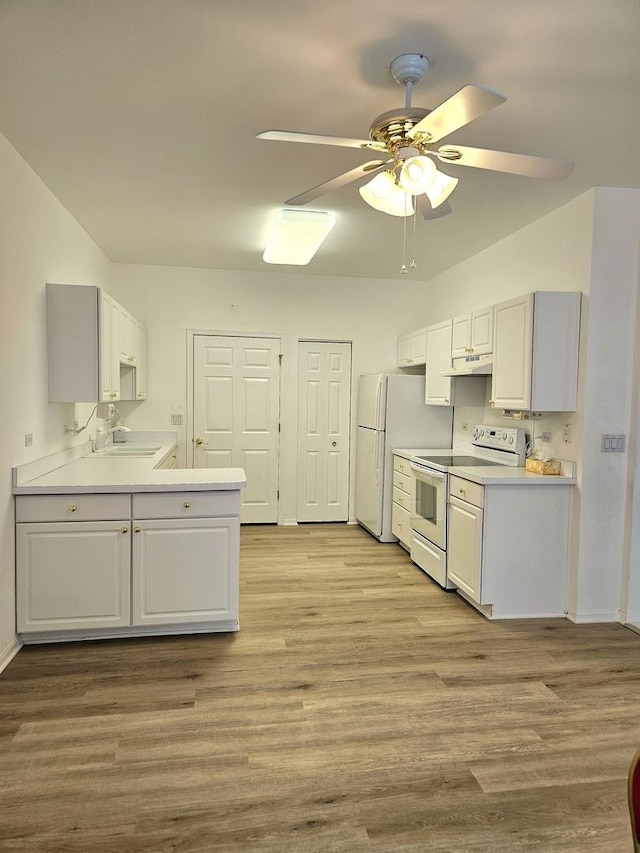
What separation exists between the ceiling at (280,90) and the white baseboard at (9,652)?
8.27 ft

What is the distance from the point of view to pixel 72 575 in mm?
2980

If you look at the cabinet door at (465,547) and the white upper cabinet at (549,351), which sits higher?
the white upper cabinet at (549,351)

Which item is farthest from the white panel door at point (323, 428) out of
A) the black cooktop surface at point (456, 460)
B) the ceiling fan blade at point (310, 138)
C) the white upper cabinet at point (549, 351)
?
the ceiling fan blade at point (310, 138)

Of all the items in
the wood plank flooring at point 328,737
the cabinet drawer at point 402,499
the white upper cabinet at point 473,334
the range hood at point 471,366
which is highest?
the white upper cabinet at point 473,334

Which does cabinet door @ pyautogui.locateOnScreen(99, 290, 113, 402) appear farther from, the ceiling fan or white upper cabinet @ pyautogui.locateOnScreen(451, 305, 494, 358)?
white upper cabinet @ pyautogui.locateOnScreen(451, 305, 494, 358)

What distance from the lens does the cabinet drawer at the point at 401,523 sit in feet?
15.7

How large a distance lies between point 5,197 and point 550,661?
3.62m

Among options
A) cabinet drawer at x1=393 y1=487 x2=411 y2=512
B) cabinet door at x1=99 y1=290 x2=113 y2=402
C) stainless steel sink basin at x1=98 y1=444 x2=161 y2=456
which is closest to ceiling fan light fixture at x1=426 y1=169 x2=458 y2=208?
cabinet door at x1=99 y1=290 x2=113 y2=402

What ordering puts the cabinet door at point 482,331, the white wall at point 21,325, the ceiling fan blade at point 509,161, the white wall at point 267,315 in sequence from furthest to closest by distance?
the white wall at point 267,315 < the cabinet door at point 482,331 < the white wall at point 21,325 < the ceiling fan blade at point 509,161

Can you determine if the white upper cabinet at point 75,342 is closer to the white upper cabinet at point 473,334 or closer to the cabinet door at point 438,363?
the white upper cabinet at point 473,334

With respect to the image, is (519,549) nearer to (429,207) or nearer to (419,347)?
(429,207)

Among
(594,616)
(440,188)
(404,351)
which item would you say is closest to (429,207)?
(440,188)

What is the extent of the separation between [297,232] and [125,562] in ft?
8.13

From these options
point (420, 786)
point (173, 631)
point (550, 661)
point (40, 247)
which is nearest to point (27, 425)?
point (40, 247)
